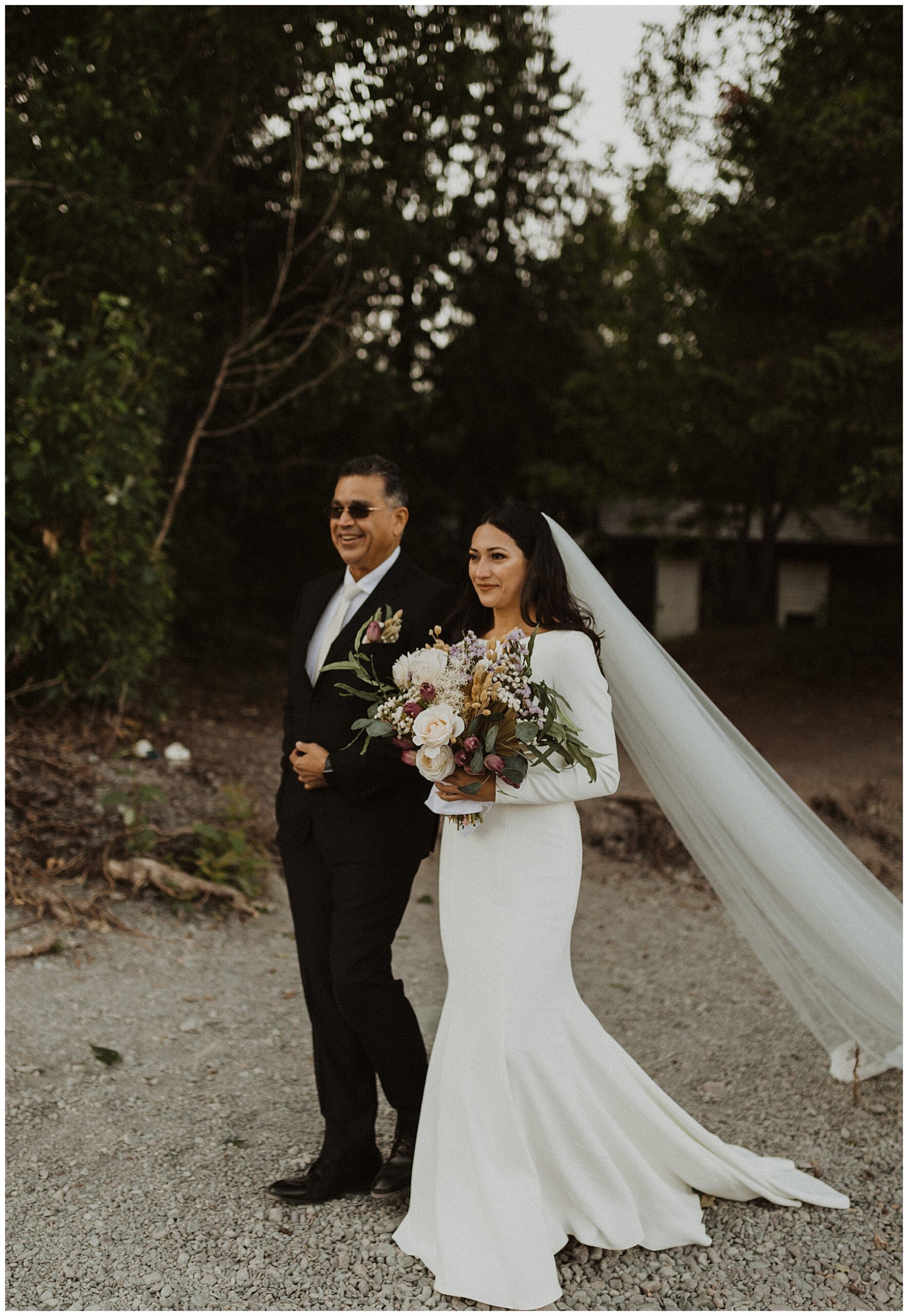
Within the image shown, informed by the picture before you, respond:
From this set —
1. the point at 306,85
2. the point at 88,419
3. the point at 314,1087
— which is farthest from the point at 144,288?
the point at 314,1087

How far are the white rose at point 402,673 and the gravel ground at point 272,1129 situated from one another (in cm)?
185

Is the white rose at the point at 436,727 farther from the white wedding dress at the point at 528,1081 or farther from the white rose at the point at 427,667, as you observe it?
the white wedding dress at the point at 528,1081

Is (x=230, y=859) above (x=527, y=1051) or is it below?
below

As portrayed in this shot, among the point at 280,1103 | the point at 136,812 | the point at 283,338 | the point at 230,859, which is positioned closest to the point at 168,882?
the point at 230,859

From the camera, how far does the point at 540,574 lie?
10.8ft

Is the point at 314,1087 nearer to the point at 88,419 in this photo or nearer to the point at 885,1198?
the point at 885,1198

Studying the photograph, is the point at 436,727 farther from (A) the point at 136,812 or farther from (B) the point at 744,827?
(A) the point at 136,812

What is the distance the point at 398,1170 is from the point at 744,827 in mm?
1709

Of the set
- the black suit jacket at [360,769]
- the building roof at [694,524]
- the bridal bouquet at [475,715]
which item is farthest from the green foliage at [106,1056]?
the building roof at [694,524]

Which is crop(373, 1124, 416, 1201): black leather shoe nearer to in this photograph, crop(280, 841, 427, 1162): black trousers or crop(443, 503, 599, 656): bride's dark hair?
crop(280, 841, 427, 1162): black trousers

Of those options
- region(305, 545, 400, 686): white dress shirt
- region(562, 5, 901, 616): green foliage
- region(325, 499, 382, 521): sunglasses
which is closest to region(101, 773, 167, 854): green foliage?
region(305, 545, 400, 686): white dress shirt

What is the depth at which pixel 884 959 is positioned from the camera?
3594 millimetres

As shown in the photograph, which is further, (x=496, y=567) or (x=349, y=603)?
(x=349, y=603)

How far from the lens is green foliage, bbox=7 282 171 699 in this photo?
748 cm
